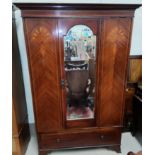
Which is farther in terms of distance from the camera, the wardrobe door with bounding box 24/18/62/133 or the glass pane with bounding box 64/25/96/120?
the glass pane with bounding box 64/25/96/120

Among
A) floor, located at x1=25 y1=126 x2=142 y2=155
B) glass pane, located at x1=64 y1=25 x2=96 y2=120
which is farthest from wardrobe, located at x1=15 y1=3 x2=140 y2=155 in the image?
floor, located at x1=25 y1=126 x2=142 y2=155

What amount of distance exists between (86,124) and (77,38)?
1.00 m

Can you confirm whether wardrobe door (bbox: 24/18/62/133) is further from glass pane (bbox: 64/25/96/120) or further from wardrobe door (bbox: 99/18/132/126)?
wardrobe door (bbox: 99/18/132/126)

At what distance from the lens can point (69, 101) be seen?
181 centimetres

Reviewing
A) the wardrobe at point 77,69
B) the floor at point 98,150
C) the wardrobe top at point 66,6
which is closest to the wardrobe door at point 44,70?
the wardrobe at point 77,69

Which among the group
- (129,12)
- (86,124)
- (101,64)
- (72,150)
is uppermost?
(129,12)

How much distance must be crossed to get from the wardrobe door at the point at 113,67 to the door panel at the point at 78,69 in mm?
93

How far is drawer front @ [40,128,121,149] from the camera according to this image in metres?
1.89

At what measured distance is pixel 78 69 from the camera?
175 centimetres

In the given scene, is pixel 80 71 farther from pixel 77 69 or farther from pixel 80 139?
pixel 80 139

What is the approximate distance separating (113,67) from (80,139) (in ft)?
3.19

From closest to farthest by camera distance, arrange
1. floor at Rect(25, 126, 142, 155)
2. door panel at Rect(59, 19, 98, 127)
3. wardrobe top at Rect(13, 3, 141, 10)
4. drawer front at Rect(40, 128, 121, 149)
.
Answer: wardrobe top at Rect(13, 3, 141, 10)
door panel at Rect(59, 19, 98, 127)
drawer front at Rect(40, 128, 121, 149)
floor at Rect(25, 126, 142, 155)
